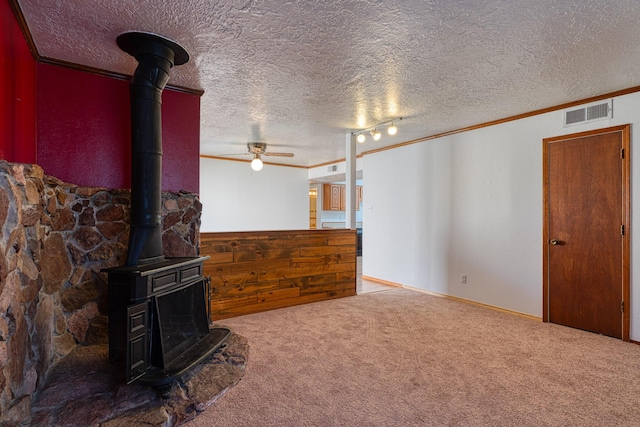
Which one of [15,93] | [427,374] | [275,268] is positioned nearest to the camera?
[15,93]

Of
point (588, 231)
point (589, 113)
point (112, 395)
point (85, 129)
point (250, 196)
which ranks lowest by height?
point (112, 395)

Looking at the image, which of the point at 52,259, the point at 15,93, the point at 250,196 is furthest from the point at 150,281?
the point at 250,196

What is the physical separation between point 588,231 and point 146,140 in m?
4.13

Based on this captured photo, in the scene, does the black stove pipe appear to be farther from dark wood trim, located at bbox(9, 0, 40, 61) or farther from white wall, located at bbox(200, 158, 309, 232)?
white wall, located at bbox(200, 158, 309, 232)

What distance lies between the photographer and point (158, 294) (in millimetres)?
2199

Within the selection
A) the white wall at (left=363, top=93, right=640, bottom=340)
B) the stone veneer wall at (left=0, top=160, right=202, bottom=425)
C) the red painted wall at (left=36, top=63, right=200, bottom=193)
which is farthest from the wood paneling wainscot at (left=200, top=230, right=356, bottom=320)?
the red painted wall at (left=36, top=63, right=200, bottom=193)

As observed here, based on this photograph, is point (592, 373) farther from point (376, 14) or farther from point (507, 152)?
point (376, 14)

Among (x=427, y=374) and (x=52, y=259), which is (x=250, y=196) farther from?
(x=427, y=374)

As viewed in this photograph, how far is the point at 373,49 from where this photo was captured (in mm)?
2467

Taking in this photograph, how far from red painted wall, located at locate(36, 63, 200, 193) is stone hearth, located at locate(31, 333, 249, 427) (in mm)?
1337

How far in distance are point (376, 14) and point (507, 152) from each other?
9.68ft

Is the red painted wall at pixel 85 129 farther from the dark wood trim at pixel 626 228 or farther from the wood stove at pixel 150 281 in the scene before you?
the dark wood trim at pixel 626 228

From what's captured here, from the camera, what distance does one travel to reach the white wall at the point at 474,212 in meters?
3.90

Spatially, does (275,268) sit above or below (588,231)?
below
